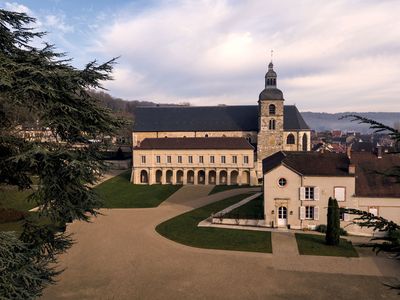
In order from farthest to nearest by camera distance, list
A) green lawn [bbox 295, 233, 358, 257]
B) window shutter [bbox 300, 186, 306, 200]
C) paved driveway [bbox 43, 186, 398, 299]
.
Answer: window shutter [bbox 300, 186, 306, 200]
green lawn [bbox 295, 233, 358, 257]
paved driveway [bbox 43, 186, 398, 299]

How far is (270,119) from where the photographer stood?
151 feet

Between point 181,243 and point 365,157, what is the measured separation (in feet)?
53.1

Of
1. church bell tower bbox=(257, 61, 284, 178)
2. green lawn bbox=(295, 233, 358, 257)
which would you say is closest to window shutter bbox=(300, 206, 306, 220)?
green lawn bbox=(295, 233, 358, 257)

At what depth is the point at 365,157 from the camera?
27203 mm

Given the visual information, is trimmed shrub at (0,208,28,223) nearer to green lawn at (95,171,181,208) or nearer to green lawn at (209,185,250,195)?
green lawn at (95,171,181,208)

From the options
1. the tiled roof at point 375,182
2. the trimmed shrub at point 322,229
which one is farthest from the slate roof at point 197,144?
the trimmed shrub at point 322,229

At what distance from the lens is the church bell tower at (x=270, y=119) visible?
45.8 metres

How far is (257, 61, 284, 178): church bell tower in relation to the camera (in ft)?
150

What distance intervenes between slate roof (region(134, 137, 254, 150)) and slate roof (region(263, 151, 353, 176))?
54.2 ft

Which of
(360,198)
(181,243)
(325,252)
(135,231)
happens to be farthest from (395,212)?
(135,231)

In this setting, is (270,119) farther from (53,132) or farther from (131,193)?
(53,132)

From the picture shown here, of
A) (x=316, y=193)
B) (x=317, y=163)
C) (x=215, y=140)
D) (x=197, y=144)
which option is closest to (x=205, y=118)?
(x=215, y=140)

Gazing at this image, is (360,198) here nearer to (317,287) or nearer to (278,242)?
(278,242)

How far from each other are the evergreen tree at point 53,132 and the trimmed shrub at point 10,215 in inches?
736
